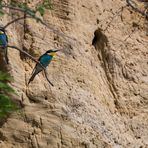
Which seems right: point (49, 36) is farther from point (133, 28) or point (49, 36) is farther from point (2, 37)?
point (133, 28)

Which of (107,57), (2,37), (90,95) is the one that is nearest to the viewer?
(2,37)

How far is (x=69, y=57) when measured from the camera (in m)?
7.74

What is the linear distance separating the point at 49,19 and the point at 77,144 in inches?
65.3

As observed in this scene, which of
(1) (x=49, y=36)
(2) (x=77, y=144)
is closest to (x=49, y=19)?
(1) (x=49, y=36)

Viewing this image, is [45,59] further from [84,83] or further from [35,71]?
[84,83]

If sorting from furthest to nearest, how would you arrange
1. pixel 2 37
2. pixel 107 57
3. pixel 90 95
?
pixel 107 57 → pixel 90 95 → pixel 2 37

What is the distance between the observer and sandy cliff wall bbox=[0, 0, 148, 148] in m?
7.17

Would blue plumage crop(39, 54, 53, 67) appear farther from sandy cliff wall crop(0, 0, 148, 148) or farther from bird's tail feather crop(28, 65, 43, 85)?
sandy cliff wall crop(0, 0, 148, 148)

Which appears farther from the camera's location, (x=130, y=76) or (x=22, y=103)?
(x=130, y=76)

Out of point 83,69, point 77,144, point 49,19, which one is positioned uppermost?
point 49,19

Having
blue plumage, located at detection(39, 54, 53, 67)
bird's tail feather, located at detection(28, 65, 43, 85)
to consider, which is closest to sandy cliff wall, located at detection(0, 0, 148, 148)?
bird's tail feather, located at detection(28, 65, 43, 85)

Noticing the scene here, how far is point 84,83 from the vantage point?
7711 mm

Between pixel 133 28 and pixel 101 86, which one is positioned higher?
pixel 133 28

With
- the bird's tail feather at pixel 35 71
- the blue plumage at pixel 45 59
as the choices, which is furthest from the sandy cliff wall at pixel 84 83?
the blue plumage at pixel 45 59
